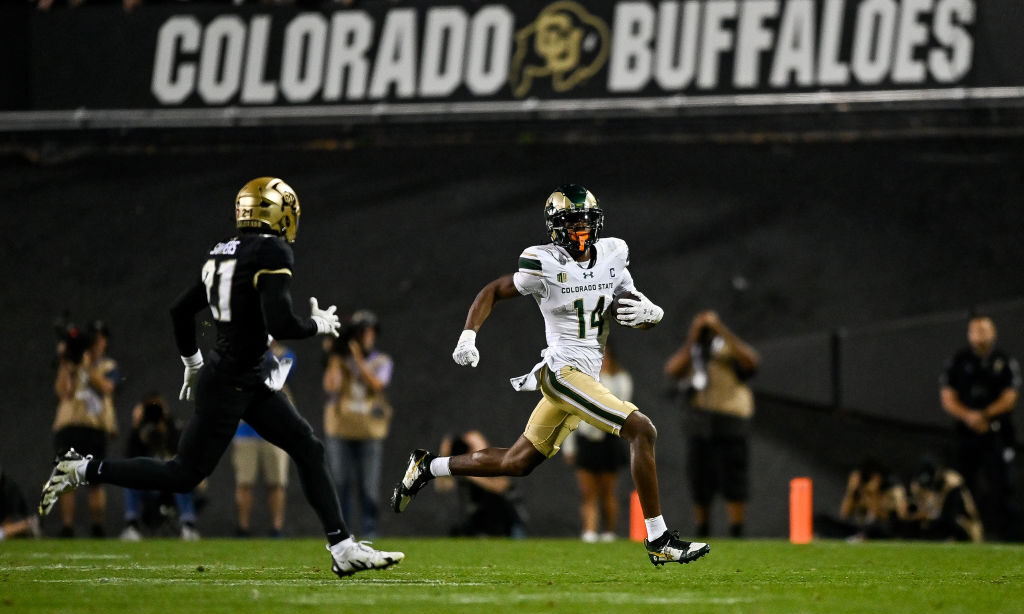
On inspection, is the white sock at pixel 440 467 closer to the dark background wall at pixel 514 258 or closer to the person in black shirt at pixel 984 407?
the person in black shirt at pixel 984 407

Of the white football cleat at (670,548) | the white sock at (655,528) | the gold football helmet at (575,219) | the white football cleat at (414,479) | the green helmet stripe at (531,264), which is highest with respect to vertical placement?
the gold football helmet at (575,219)

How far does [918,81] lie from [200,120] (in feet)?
22.0

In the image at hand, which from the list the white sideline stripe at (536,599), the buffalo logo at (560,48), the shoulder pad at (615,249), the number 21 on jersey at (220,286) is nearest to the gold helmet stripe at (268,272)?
the number 21 on jersey at (220,286)

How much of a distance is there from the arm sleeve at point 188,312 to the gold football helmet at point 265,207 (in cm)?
37

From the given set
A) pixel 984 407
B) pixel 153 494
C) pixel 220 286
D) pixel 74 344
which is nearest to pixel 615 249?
pixel 220 286

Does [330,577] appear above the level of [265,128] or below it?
below

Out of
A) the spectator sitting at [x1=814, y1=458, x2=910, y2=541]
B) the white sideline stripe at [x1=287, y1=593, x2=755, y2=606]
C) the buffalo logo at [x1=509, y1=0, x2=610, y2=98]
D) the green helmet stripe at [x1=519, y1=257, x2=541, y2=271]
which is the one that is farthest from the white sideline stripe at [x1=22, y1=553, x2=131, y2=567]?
the spectator sitting at [x1=814, y1=458, x2=910, y2=541]

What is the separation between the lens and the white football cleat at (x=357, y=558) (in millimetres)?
6332

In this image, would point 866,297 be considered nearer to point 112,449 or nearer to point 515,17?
point 515,17

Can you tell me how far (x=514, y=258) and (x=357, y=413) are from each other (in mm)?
2589

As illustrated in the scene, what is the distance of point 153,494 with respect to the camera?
13.3m

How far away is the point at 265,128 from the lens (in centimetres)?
1423

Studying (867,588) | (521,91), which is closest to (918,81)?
(521,91)

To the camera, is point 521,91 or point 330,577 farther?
point 521,91
